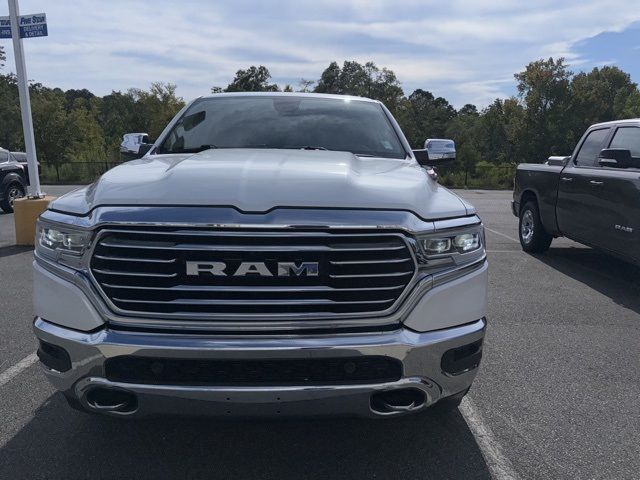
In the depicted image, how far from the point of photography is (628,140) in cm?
643

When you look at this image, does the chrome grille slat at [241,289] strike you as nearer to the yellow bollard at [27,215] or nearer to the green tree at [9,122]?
the yellow bollard at [27,215]

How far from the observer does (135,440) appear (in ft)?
10.0

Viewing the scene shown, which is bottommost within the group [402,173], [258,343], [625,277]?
[625,277]

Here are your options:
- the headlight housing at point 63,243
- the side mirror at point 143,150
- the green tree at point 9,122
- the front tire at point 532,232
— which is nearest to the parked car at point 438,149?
the side mirror at point 143,150

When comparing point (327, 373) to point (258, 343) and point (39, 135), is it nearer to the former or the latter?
point (258, 343)

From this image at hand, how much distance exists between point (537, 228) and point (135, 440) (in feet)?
23.0

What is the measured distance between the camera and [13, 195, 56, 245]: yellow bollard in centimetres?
876

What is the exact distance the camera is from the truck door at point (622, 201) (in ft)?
19.4

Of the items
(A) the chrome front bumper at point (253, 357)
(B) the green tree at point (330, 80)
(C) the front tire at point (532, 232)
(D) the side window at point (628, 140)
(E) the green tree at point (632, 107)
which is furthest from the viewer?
(B) the green tree at point (330, 80)

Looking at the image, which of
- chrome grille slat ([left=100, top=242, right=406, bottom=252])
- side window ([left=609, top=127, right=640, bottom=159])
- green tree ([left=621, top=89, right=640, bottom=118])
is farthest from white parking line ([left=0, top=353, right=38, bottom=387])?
green tree ([left=621, top=89, right=640, bottom=118])

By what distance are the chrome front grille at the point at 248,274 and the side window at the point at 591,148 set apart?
5.63 meters

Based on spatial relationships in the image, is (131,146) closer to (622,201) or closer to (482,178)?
(622,201)

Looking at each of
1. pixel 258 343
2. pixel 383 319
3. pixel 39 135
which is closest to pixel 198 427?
pixel 258 343

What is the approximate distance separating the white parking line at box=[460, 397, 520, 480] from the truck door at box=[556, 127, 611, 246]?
4.12m
